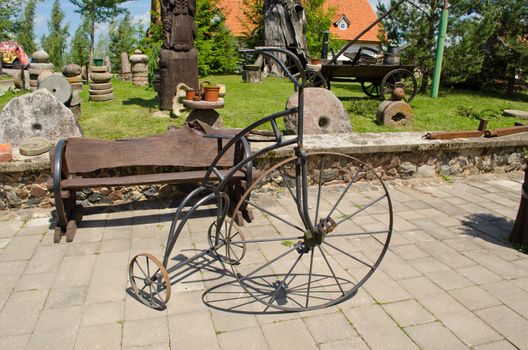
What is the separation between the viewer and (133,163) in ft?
13.9

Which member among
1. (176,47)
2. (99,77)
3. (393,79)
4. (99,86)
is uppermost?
(176,47)

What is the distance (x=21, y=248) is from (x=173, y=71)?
521 cm

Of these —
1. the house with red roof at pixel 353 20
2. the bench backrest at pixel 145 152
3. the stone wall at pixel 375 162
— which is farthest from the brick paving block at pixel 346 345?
the house with red roof at pixel 353 20

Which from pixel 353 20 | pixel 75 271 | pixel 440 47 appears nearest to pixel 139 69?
pixel 440 47

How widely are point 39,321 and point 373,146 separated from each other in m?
4.01

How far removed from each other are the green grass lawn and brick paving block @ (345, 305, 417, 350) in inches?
187

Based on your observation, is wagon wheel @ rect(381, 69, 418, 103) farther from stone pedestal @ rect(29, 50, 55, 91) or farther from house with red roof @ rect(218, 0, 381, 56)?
house with red roof @ rect(218, 0, 381, 56)

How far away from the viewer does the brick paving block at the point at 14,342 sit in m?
2.51

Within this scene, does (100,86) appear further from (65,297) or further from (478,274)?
(478,274)

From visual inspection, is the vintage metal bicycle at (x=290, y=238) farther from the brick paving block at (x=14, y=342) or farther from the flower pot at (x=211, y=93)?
the flower pot at (x=211, y=93)

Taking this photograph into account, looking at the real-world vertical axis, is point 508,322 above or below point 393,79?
below

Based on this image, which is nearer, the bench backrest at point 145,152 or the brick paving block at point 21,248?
the brick paving block at point 21,248

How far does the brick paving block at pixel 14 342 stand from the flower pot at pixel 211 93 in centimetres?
449

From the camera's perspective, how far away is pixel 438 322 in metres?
2.81
